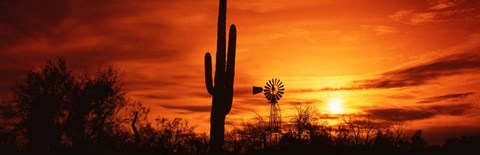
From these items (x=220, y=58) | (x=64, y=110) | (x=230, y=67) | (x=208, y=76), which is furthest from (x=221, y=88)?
(x=64, y=110)

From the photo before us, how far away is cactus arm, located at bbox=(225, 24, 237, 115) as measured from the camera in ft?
61.2

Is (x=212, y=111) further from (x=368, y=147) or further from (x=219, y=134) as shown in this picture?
(x=368, y=147)

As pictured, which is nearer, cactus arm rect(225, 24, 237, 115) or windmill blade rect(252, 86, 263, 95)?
cactus arm rect(225, 24, 237, 115)

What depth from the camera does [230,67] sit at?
18.7 m

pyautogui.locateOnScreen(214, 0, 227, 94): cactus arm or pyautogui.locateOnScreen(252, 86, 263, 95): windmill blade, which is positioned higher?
pyautogui.locateOnScreen(252, 86, 263, 95): windmill blade

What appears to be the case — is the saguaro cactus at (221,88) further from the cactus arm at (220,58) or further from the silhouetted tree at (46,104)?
the silhouetted tree at (46,104)

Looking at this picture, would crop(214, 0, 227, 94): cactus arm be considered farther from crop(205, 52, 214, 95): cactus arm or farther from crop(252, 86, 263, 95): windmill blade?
crop(252, 86, 263, 95): windmill blade

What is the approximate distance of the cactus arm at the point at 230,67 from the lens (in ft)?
61.2

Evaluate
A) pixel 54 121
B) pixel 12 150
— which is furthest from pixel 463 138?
pixel 12 150

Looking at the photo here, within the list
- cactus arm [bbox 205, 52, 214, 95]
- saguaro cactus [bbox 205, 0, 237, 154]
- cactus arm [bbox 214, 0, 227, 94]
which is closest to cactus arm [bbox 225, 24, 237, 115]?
saguaro cactus [bbox 205, 0, 237, 154]

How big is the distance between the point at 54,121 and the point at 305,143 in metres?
14.5

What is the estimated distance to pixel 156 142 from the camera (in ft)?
112

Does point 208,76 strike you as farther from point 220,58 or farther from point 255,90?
point 255,90

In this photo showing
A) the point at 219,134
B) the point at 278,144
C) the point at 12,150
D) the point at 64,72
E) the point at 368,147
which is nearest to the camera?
the point at 219,134
